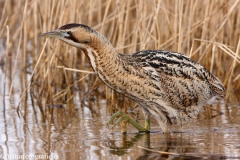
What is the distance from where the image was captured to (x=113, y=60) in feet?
15.3

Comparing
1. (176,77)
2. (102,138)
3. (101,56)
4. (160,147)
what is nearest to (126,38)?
(176,77)

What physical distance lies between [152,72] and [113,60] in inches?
16.1

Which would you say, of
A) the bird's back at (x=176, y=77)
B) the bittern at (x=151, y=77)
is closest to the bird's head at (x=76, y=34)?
the bittern at (x=151, y=77)

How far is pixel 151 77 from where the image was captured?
4875mm

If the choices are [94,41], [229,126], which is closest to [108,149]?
[94,41]

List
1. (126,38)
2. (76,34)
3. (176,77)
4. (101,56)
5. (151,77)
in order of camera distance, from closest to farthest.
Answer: (76,34)
(101,56)
(151,77)
(176,77)
(126,38)

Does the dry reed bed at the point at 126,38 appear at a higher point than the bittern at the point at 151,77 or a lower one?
higher

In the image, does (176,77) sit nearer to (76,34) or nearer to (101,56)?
(101,56)

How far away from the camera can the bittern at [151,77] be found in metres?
4.50

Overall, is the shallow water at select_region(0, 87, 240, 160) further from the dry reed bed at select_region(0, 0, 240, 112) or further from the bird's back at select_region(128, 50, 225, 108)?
the dry reed bed at select_region(0, 0, 240, 112)

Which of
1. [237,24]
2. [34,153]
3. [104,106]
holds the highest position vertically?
[237,24]

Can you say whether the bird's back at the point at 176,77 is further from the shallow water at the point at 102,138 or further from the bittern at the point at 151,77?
the shallow water at the point at 102,138

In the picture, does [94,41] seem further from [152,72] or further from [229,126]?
[229,126]

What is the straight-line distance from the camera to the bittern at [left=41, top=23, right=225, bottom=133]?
450 cm
